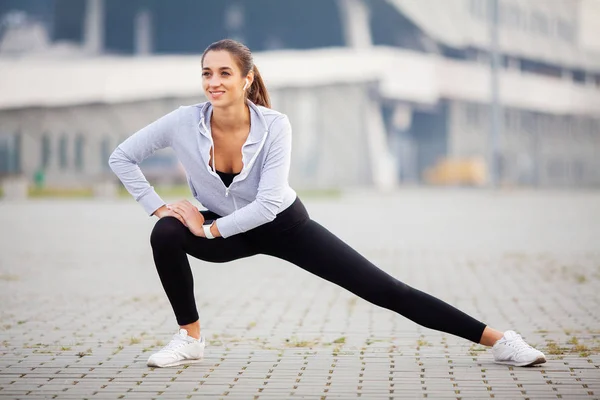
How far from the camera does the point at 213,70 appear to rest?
544cm

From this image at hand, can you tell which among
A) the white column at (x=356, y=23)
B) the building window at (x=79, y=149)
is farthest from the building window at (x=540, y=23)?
the building window at (x=79, y=149)

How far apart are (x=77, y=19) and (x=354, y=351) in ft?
164

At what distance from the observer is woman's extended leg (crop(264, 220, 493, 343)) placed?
557 cm

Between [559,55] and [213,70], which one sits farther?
[559,55]

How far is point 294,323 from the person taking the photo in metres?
7.88

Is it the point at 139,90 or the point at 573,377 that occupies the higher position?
the point at 139,90

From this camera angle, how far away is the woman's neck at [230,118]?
5.46 m

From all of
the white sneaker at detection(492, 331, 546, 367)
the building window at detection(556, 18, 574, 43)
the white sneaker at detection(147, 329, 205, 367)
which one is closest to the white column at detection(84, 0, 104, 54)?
the building window at detection(556, 18, 574, 43)

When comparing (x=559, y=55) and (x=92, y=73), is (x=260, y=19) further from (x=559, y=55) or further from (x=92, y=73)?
(x=559, y=55)

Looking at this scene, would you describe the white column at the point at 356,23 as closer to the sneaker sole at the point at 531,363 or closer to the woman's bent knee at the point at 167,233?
the sneaker sole at the point at 531,363

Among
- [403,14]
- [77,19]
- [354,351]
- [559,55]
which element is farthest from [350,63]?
[354,351]

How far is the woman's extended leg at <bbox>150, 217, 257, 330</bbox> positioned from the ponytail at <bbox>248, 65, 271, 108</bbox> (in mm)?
712

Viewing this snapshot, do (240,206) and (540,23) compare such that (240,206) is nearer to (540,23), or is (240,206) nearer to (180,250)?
(180,250)

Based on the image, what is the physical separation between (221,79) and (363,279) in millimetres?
1234
